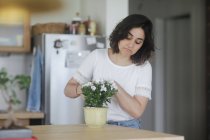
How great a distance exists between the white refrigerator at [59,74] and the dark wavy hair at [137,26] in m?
1.50

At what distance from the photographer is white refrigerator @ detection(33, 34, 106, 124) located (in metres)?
3.55

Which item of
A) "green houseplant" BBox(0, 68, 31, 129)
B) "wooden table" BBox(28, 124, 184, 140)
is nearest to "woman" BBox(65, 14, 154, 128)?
"wooden table" BBox(28, 124, 184, 140)

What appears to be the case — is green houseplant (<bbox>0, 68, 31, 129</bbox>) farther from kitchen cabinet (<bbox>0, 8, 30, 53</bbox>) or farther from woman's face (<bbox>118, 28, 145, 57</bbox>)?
kitchen cabinet (<bbox>0, 8, 30, 53</bbox>)

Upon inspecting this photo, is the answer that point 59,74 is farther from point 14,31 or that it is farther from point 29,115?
point 14,31

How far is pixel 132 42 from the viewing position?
1.99m

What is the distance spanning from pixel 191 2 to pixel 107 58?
104 inches

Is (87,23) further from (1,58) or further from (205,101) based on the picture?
(205,101)

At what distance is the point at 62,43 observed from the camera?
3588mm

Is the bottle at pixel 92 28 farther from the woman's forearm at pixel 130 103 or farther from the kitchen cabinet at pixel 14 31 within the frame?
the woman's forearm at pixel 130 103

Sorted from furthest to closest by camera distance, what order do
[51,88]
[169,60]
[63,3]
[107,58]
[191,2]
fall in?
[169,60]
[191,2]
[63,3]
[51,88]
[107,58]

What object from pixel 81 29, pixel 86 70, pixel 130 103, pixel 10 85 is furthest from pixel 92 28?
pixel 10 85

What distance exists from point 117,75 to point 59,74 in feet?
5.36

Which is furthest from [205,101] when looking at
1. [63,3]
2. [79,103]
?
[63,3]

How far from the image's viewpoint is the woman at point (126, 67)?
195cm
